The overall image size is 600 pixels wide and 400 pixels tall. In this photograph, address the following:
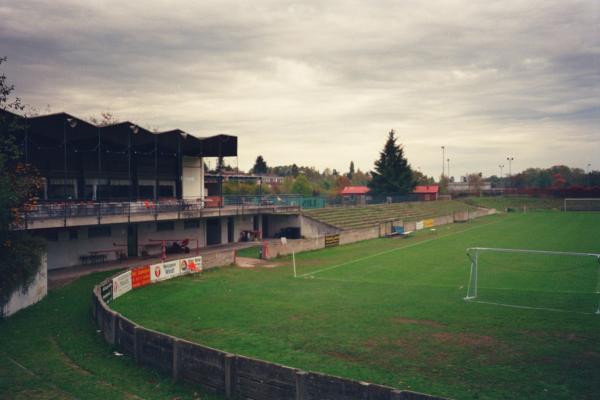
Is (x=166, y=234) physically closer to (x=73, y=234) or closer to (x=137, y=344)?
(x=73, y=234)

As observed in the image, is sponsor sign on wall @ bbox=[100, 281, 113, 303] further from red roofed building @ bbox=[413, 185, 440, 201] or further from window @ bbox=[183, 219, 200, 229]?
red roofed building @ bbox=[413, 185, 440, 201]

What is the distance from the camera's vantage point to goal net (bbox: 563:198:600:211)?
100 meters

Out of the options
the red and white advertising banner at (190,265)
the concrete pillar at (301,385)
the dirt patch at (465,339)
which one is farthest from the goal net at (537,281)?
the red and white advertising banner at (190,265)

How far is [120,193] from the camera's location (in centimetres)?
4422

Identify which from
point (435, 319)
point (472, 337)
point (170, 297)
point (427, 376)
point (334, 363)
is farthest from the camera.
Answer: point (170, 297)

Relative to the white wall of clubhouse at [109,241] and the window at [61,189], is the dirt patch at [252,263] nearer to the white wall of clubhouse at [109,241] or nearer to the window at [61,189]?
the white wall of clubhouse at [109,241]

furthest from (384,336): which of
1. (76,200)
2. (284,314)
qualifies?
(76,200)

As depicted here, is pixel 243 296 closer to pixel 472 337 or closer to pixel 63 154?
pixel 472 337

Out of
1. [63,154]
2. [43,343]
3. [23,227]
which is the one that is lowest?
[43,343]

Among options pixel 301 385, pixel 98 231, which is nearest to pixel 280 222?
pixel 98 231

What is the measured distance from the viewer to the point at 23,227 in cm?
2861

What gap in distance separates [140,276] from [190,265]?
4.57 m

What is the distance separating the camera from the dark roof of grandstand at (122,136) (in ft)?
112

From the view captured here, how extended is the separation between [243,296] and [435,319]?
976 cm
